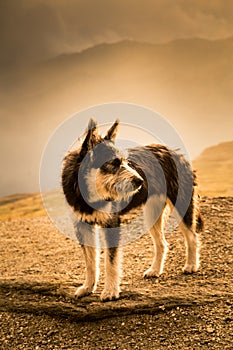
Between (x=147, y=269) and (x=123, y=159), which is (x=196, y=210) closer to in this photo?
(x=147, y=269)

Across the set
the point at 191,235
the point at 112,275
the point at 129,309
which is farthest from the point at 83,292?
the point at 191,235

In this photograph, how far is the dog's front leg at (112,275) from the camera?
539cm

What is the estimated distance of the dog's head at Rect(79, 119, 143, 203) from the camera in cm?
511

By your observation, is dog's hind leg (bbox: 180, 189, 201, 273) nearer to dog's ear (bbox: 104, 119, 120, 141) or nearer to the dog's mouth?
the dog's mouth

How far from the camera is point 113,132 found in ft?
17.3

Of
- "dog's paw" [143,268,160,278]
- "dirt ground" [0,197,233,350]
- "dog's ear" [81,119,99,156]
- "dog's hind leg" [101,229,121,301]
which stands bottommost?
"dirt ground" [0,197,233,350]

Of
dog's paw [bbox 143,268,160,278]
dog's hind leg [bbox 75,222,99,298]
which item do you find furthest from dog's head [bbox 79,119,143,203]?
dog's paw [bbox 143,268,160,278]

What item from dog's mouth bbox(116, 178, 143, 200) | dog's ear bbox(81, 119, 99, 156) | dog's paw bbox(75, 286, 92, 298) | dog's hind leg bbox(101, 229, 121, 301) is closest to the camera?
dog's ear bbox(81, 119, 99, 156)

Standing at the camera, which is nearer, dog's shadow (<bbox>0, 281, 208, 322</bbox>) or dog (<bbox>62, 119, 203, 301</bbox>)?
dog (<bbox>62, 119, 203, 301</bbox>)

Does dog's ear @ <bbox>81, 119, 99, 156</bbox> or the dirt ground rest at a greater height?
dog's ear @ <bbox>81, 119, 99, 156</bbox>

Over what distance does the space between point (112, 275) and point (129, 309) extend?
1.42ft

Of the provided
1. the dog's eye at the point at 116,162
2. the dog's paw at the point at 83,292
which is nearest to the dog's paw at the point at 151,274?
the dog's paw at the point at 83,292

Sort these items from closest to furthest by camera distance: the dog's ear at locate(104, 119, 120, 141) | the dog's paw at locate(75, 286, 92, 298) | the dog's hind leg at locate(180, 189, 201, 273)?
1. the dog's ear at locate(104, 119, 120, 141)
2. the dog's paw at locate(75, 286, 92, 298)
3. the dog's hind leg at locate(180, 189, 201, 273)

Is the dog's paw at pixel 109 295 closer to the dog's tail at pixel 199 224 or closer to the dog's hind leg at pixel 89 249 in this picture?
the dog's hind leg at pixel 89 249
